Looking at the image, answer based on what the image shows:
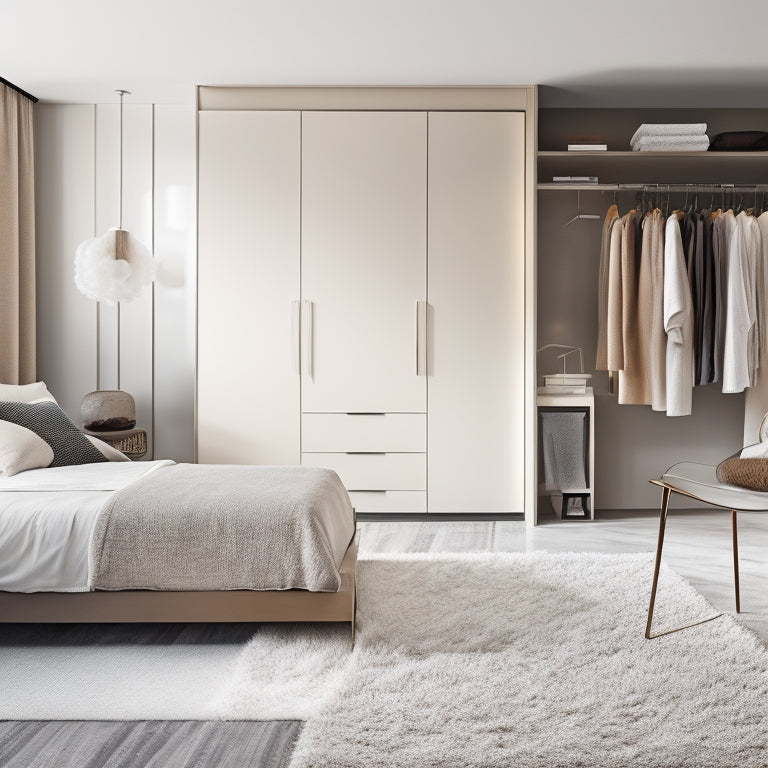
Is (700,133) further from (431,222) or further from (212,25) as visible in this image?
(212,25)

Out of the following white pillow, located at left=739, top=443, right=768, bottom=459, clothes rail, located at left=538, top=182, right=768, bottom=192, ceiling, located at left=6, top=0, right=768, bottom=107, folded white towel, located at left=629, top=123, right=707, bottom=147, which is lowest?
white pillow, located at left=739, top=443, right=768, bottom=459

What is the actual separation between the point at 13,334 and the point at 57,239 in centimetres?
69

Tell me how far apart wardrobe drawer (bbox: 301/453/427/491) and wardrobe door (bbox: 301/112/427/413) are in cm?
Answer: 32

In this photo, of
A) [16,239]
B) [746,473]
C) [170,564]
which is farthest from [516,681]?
[16,239]

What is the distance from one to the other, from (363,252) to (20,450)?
206 centimetres

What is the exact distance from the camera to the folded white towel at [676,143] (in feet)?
14.4

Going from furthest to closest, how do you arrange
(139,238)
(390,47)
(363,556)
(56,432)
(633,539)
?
(139,238) → (633,539) → (390,47) → (363,556) → (56,432)

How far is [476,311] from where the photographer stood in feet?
14.4

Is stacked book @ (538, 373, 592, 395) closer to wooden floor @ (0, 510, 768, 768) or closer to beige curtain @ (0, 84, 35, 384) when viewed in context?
wooden floor @ (0, 510, 768, 768)

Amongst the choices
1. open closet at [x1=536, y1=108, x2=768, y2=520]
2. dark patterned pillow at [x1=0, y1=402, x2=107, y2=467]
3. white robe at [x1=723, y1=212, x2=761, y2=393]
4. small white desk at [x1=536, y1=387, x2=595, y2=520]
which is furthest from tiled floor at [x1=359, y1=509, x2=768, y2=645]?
dark patterned pillow at [x1=0, y1=402, x2=107, y2=467]

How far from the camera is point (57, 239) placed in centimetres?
477

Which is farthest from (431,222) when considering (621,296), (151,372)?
(151,372)

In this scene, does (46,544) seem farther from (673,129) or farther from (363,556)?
(673,129)

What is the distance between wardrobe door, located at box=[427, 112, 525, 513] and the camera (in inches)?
172
